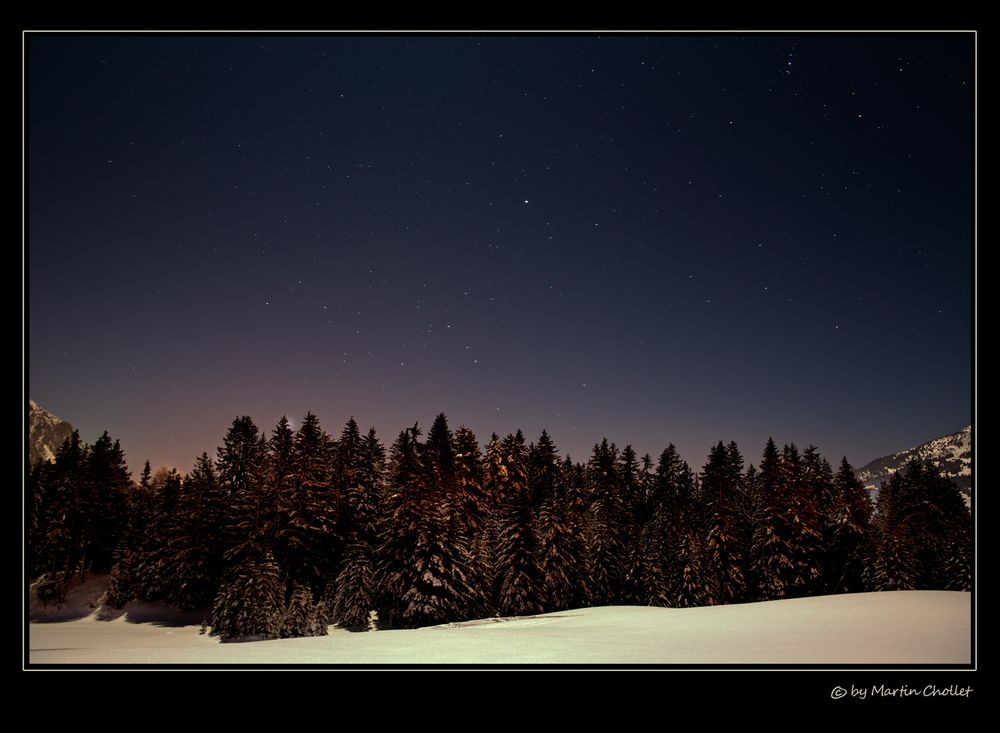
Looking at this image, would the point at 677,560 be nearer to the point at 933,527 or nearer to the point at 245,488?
the point at 933,527

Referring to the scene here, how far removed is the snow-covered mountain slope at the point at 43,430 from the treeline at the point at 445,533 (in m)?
6.20

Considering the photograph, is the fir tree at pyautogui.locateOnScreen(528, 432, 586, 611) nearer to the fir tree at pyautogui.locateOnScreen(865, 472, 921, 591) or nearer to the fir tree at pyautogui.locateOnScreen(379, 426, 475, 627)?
the fir tree at pyautogui.locateOnScreen(379, 426, 475, 627)

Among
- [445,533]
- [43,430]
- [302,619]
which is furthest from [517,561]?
[43,430]

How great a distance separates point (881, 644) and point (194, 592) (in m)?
31.2

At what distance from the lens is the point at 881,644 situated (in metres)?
11.7

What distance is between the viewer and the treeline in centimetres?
2844

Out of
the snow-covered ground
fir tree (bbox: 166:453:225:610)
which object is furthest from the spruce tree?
the snow-covered ground

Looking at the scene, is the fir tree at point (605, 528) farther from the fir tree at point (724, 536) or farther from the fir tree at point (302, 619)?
the fir tree at point (302, 619)

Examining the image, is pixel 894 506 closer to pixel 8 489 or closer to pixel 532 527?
pixel 532 527

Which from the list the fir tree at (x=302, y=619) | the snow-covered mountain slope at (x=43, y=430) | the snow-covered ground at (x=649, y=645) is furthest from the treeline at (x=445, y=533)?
the snow-covered ground at (x=649, y=645)

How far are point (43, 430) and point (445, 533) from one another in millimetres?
20775

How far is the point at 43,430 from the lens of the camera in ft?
43.9

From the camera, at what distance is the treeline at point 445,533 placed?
28438 millimetres
